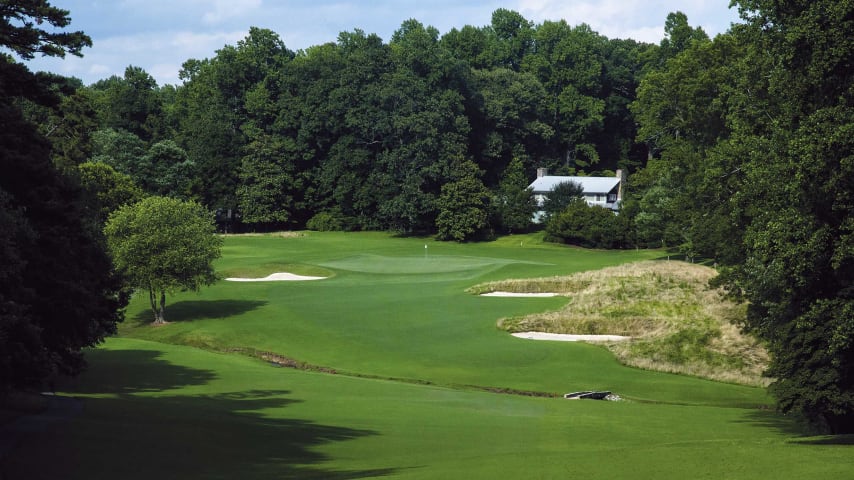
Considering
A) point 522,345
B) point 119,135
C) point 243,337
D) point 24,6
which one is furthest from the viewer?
point 119,135

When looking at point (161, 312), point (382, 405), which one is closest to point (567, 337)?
point (382, 405)

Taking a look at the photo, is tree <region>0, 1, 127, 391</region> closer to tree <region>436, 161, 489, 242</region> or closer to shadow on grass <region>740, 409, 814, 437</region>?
shadow on grass <region>740, 409, 814, 437</region>

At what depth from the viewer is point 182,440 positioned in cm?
1844

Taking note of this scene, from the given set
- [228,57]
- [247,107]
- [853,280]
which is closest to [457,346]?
[853,280]

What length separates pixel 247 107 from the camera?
396 feet

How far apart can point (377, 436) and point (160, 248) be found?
33.8 meters

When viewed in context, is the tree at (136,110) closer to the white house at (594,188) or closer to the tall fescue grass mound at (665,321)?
the white house at (594,188)

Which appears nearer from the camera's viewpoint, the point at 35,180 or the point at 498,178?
the point at 35,180

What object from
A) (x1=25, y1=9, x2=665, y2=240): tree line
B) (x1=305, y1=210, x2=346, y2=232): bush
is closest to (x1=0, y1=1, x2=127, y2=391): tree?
(x1=25, y1=9, x2=665, y2=240): tree line

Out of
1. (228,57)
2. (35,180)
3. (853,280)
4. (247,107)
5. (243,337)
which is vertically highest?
(228,57)

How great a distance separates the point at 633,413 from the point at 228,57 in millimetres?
111311

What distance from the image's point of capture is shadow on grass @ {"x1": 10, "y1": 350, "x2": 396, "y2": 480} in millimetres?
15680

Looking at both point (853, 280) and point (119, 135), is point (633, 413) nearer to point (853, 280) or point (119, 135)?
point (853, 280)

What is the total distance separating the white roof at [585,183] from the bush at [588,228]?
685 inches
